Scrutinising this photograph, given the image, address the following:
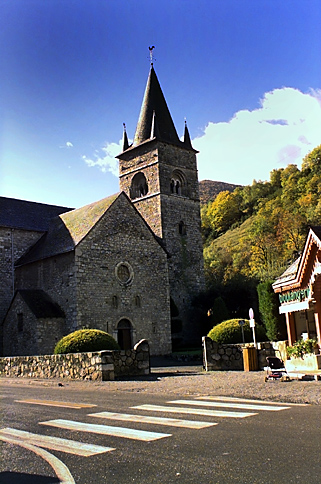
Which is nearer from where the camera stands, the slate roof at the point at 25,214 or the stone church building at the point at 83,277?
the stone church building at the point at 83,277

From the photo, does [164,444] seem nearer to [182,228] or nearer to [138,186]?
[182,228]

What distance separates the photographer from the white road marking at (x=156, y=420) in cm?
715

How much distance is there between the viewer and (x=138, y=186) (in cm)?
4688

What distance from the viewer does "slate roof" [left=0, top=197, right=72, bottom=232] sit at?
113ft

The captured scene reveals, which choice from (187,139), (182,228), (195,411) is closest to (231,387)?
(195,411)

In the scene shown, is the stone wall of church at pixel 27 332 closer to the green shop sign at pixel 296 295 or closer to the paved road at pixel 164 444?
the green shop sign at pixel 296 295

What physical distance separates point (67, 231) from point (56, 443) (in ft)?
87.0

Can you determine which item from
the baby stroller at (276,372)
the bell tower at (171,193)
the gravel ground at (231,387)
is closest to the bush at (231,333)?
the gravel ground at (231,387)

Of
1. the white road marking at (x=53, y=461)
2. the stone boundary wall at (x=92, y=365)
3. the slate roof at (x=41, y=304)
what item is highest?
the slate roof at (x=41, y=304)

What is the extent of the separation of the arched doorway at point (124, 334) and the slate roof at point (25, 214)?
9.57m

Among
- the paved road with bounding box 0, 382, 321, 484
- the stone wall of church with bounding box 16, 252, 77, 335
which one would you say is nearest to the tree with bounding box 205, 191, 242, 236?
the stone wall of church with bounding box 16, 252, 77, 335

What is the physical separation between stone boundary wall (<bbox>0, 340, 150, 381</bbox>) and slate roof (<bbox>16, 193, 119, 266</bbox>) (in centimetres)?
1058

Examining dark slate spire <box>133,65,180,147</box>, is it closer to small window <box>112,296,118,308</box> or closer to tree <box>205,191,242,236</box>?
small window <box>112,296,118,308</box>

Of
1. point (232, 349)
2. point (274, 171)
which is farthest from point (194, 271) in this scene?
point (274, 171)
